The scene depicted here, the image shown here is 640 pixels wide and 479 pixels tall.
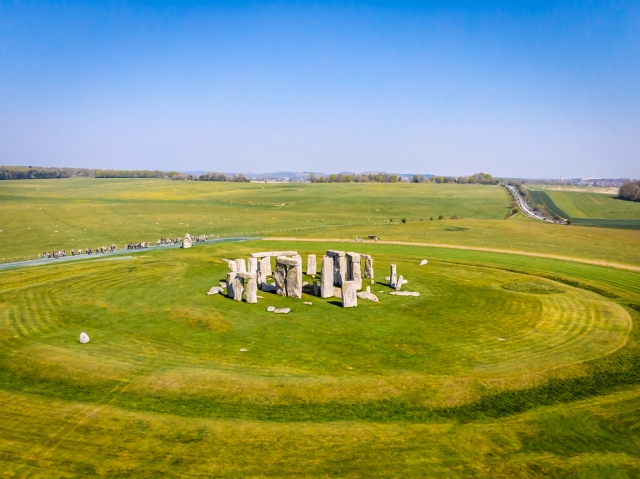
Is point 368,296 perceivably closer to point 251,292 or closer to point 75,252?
point 251,292

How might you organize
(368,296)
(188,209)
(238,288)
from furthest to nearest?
1. (188,209)
2. (368,296)
3. (238,288)

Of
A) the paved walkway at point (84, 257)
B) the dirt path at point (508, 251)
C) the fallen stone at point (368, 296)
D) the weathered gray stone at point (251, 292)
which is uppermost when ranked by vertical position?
the weathered gray stone at point (251, 292)

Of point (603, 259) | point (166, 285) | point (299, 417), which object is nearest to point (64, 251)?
point (166, 285)

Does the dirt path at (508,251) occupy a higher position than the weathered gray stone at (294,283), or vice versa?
the weathered gray stone at (294,283)

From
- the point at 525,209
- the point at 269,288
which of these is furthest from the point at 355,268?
the point at 525,209

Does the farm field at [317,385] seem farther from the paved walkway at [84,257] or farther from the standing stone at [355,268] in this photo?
the paved walkway at [84,257]

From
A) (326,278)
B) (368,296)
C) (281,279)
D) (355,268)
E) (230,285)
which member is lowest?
(368,296)

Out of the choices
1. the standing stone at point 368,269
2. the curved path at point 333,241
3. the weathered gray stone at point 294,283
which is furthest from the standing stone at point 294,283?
the curved path at point 333,241
